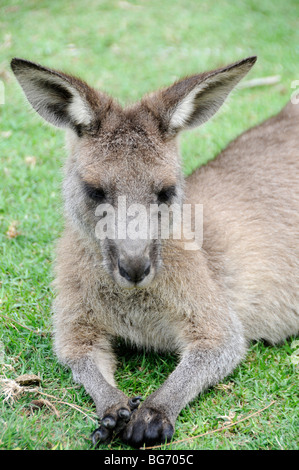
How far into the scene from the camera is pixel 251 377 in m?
3.77

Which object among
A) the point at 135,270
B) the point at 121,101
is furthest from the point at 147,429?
the point at 121,101

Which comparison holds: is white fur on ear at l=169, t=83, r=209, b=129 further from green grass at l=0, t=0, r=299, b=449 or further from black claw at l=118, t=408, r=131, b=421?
black claw at l=118, t=408, r=131, b=421

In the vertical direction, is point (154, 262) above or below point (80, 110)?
below

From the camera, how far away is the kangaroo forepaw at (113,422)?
9.85ft

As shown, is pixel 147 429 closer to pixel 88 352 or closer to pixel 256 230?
pixel 88 352

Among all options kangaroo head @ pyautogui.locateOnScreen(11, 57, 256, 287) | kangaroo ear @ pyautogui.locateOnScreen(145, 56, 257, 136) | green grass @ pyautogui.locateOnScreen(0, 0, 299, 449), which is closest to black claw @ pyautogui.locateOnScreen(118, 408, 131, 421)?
green grass @ pyautogui.locateOnScreen(0, 0, 299, 449)

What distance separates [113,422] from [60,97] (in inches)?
75.4

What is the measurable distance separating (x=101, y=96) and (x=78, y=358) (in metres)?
1.63

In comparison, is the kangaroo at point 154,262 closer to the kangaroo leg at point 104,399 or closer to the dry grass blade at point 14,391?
the kangaroo leg at point 104,399

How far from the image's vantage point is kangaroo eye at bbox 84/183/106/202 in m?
3.30

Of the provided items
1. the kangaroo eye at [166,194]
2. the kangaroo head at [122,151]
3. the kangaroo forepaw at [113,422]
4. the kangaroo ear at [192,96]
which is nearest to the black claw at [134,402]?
the kangaroo forepaw at [113,422]

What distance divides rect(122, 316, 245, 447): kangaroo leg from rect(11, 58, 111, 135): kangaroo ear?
60.7 inches

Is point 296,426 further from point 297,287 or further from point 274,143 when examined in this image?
point 274,143

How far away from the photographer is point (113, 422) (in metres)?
3.03
